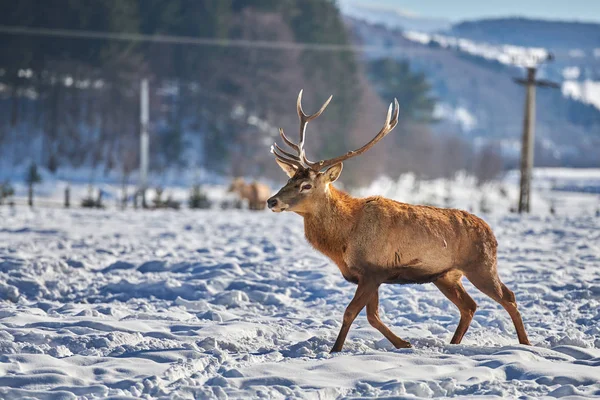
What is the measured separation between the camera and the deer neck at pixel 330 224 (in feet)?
23.4

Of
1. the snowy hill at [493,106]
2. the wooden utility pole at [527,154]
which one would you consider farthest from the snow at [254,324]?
the snowy hill at [493,106]

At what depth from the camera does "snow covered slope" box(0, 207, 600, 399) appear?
574 centimetres

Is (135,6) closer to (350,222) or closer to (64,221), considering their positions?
(64,221)

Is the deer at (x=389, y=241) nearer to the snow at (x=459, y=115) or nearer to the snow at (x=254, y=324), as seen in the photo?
the snow at (x=254, y=324)

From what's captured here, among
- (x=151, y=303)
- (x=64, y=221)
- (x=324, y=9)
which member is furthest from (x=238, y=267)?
(x=324, y=9)

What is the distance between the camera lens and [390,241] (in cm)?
701

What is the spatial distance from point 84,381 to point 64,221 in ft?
40.9

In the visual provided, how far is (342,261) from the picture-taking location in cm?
713

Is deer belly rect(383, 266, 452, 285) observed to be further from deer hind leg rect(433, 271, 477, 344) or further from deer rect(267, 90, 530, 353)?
deer hind leg rect(433, 271, 477, 344)

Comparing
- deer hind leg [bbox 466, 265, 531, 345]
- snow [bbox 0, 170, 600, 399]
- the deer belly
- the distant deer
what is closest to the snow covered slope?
snow [bbox 0, 170, 600, 399]

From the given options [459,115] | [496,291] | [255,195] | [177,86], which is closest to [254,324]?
[496,291]

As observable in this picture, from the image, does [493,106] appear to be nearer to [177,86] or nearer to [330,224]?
[177,86]

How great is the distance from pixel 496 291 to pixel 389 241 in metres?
0.96

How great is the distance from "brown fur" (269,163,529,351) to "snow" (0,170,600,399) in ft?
1.70
